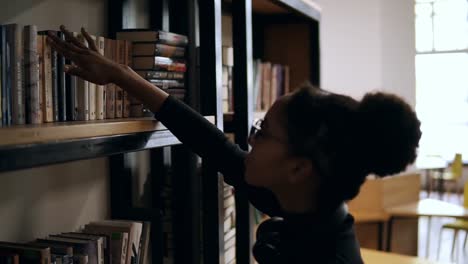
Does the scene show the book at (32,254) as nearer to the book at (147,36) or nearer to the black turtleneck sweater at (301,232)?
the black turtleneck sweater at (301,232)

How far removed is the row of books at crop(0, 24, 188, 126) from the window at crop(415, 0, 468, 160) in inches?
295

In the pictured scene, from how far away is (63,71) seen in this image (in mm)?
1285

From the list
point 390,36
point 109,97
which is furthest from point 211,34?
point 390,36

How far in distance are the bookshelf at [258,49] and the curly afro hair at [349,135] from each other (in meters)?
0.87

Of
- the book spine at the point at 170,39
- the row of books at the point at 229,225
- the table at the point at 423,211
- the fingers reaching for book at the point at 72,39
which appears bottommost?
the table at the point at 423,211

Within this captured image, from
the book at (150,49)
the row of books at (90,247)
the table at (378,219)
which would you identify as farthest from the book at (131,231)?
the table at (378,219)

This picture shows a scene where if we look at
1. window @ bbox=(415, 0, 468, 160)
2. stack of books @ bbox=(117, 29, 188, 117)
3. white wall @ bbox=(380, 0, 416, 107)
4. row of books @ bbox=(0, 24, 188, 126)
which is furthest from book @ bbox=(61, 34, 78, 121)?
window @ bbox=(415, 0, 468, 160)

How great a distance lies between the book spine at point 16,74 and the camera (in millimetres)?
1119

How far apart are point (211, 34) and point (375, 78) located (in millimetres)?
3761

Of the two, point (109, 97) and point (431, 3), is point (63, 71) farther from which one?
point (431, 3)

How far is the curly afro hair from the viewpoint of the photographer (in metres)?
1.09

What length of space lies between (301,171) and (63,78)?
58 cm

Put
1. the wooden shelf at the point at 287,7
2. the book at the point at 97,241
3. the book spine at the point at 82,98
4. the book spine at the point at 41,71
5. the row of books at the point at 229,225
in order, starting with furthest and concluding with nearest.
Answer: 1. the wooden shelf at the point at 287,7
2. the row of books at the point at 229,225
3. the book at the point at 97,241
4. the book spine at the point at 82,98
5. the book spine at the point at 41,71

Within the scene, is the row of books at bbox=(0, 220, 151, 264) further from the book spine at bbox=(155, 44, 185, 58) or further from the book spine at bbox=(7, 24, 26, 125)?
the book spine at bbox=(155, 44, 185, 58)
